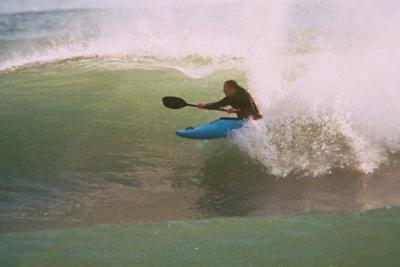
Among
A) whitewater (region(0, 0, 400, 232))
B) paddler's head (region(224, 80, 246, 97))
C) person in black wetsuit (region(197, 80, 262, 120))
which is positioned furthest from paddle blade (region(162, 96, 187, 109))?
paddler's head (region(224, 80, 246, 97))

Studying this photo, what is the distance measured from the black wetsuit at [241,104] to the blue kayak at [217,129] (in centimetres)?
11

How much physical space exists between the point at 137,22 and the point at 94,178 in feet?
44.5

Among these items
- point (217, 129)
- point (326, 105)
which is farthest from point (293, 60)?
point (217, 129)

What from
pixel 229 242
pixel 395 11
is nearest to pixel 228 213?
pixel 229 242

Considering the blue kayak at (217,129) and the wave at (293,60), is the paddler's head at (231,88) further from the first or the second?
the wave at (293,60)

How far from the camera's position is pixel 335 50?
12359mm

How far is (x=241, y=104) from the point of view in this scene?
7305mm

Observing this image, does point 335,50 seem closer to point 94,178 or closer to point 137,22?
point 94,178

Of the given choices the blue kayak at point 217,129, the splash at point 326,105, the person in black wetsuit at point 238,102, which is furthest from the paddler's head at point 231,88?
the splash at point 326,105

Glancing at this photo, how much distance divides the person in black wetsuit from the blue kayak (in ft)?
0.36

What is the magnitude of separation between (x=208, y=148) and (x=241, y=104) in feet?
2.58

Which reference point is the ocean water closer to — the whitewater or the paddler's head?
the whitewater

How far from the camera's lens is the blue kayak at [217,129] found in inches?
289

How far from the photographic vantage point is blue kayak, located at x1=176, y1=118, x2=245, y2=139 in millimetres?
7340
